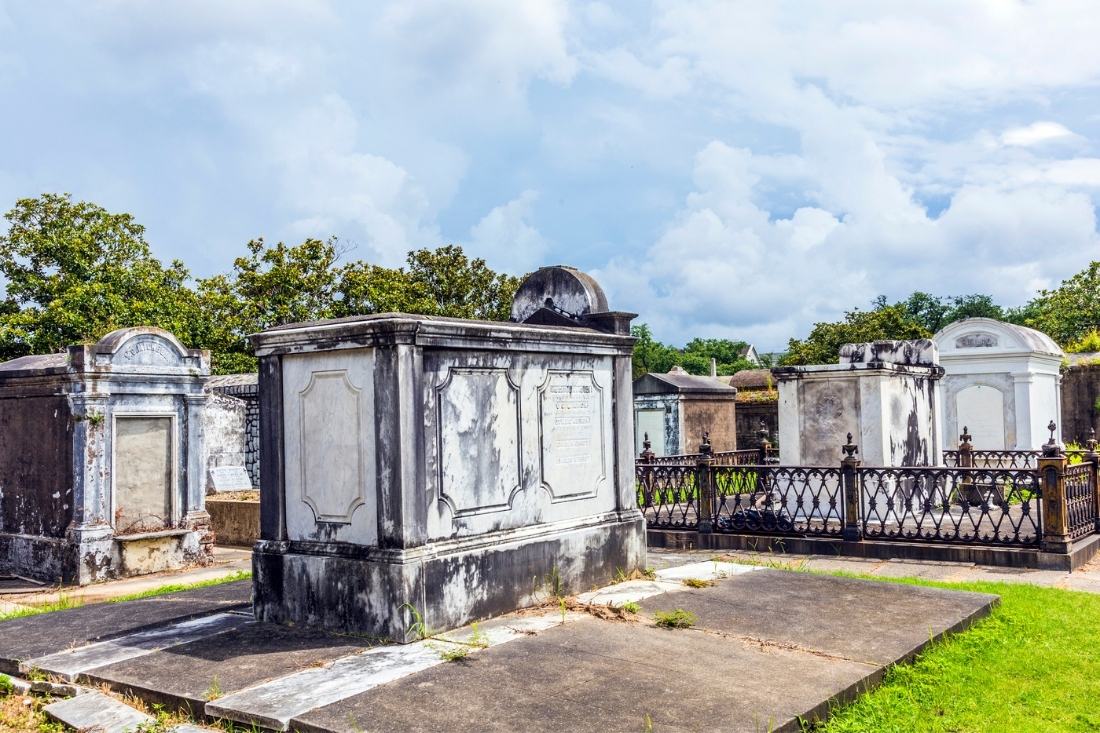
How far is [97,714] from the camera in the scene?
14.6ft

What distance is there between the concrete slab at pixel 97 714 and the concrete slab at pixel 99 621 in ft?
3.17

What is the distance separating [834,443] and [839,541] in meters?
2.35

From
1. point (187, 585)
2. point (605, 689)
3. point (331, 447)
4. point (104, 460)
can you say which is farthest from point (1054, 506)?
point (104, 460)

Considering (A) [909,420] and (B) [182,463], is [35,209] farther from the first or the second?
(A) [909,420]

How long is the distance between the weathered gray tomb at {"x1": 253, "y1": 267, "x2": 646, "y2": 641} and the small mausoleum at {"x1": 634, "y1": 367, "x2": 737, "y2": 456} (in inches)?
517

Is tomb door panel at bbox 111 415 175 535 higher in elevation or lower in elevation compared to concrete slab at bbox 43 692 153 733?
higher

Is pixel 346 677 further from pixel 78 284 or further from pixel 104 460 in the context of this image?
pixel 78 284

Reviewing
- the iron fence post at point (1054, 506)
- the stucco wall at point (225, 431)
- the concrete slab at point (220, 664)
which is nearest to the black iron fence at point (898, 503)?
the iron fence post at point (1054, 506)

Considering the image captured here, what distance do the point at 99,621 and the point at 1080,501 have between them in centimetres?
988

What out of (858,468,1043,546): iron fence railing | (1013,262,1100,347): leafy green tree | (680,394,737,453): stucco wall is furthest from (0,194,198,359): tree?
(1013,262,1100,347): leafy green tree

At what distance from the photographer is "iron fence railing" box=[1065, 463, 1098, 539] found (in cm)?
966

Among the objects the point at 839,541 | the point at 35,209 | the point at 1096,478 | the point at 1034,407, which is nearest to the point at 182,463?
the point at 839,541

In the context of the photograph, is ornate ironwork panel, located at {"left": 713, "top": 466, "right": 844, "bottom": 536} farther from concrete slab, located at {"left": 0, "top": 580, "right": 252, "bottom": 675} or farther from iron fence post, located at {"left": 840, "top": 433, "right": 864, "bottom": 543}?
concrete slab, located at {"left": 0, "top": 580, "right": 252, "bottom": 675}

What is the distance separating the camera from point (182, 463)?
414 inches
